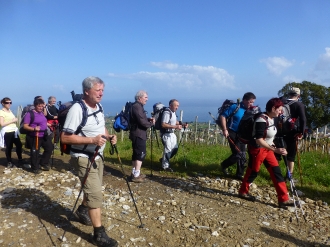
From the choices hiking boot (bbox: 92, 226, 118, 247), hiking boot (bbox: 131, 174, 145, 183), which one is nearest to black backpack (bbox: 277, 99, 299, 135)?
hiking boot (bbox: 131, 174, 145, 183)

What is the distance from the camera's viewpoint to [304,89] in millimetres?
33125

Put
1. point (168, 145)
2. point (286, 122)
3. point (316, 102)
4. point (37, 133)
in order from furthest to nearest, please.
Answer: point (316, 102), point (168, 145), point (37, 133), point (286, 122)

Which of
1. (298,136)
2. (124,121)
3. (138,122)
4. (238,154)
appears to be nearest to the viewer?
(298,136)

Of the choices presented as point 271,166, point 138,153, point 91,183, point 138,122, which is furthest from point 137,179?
point 271,166

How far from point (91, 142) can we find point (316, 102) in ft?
113

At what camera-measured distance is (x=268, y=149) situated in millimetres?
5199

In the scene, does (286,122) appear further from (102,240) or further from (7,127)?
(7,127)

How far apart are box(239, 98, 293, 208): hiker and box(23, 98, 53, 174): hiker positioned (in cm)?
517

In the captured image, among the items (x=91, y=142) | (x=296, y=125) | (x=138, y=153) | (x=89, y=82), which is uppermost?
(x=89, y=82)

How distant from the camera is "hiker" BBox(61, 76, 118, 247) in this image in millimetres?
3768

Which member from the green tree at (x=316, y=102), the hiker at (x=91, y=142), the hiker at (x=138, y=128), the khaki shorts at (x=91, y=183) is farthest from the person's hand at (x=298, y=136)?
the green tree at (x=316, y=102)

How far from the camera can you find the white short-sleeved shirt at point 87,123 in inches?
148

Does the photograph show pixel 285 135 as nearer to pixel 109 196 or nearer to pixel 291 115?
pixel 291 115

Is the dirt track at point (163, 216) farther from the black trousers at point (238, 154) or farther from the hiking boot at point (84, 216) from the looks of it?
the black trousers at point (238, 154)
